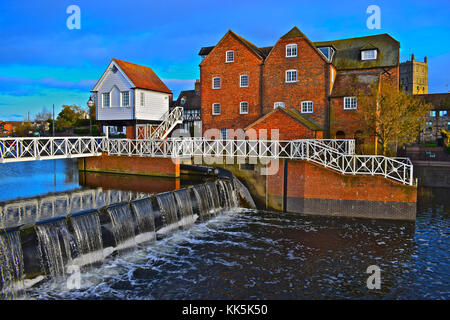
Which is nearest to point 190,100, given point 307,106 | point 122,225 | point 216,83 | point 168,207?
point 216,83

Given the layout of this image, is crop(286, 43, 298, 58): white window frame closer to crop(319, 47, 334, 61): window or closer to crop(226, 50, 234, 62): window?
crop(319, 47, 334, 61): window

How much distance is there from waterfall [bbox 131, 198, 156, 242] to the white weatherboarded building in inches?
697

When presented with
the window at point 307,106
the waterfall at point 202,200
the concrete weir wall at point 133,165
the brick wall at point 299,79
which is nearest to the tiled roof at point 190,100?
the brick wall at point 299,79

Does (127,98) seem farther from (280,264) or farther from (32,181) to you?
(280,264)

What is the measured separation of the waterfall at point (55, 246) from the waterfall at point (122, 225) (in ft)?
5.94

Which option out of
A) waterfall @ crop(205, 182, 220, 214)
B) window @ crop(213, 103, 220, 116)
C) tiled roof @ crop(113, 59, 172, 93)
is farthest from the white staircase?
waterfall @ crop(205, 182, 220, 214)

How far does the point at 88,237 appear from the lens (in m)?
11.8

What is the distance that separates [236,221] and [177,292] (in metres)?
7.91

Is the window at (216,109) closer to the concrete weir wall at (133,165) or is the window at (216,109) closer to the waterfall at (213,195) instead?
the concrete weir wall at (133,165)

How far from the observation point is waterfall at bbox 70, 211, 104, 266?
11.4 meters

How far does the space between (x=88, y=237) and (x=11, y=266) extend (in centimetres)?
260

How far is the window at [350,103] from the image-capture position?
2778 cm
